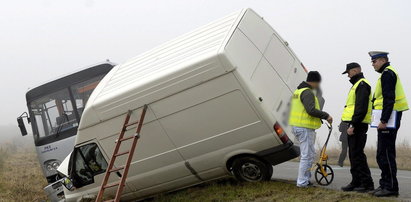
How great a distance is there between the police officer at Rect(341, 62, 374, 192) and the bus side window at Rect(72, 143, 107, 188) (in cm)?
400

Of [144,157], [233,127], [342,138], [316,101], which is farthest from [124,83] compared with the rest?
[342,138]

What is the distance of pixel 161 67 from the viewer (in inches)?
285

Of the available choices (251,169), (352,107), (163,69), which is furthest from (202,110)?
(352,107)

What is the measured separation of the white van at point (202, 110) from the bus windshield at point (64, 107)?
353cm

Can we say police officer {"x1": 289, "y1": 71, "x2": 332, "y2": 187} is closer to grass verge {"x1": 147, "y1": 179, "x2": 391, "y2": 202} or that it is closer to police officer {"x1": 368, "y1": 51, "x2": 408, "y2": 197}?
grass verge {"x1": 147, "y1": 179, "x2": 391, "y2": 202}

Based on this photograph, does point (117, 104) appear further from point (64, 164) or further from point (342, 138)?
point (342, 138)

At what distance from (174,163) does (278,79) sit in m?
2.12

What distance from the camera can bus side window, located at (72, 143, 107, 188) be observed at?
7.98 meters

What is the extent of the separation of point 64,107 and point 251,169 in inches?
235

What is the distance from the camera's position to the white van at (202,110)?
22.0 ft

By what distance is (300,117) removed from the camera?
7.04m

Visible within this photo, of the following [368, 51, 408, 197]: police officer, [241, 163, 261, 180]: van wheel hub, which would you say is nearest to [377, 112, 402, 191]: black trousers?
[368, 51, 408, 197]: police officer

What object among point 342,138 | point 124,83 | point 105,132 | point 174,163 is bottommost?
point 342,138

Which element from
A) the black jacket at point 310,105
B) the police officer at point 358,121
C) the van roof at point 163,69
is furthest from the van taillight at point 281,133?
the van roof at point 163,69
